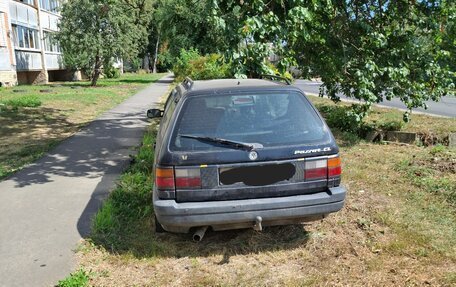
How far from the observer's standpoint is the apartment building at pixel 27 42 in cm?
2308

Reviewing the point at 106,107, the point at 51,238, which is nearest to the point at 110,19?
the point at 106,107

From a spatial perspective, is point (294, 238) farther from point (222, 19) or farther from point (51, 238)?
point (222, 19)

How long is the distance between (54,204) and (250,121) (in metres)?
2.96

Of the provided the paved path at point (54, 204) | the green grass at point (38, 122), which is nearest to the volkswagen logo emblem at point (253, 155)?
the paved path at point (54, 204)

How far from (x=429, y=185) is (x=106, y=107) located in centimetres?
1265

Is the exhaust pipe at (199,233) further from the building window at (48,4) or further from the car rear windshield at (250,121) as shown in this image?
the building window at (48,4)

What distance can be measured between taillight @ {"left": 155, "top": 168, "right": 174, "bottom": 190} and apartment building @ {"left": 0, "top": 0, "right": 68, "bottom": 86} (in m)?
23.1

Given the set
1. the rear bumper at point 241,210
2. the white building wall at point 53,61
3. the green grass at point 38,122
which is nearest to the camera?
the rear bumper at point 241,210

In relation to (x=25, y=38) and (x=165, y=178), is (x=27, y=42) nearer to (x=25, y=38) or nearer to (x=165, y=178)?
(x=25, y=38)

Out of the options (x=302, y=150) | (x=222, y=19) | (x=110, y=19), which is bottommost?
(x=302, y=150)

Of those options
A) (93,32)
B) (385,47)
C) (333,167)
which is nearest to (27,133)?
(385,47)

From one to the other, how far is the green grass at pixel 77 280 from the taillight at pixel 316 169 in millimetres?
2062

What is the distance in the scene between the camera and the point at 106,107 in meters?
15.4

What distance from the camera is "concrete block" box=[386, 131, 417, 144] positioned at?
811cm
